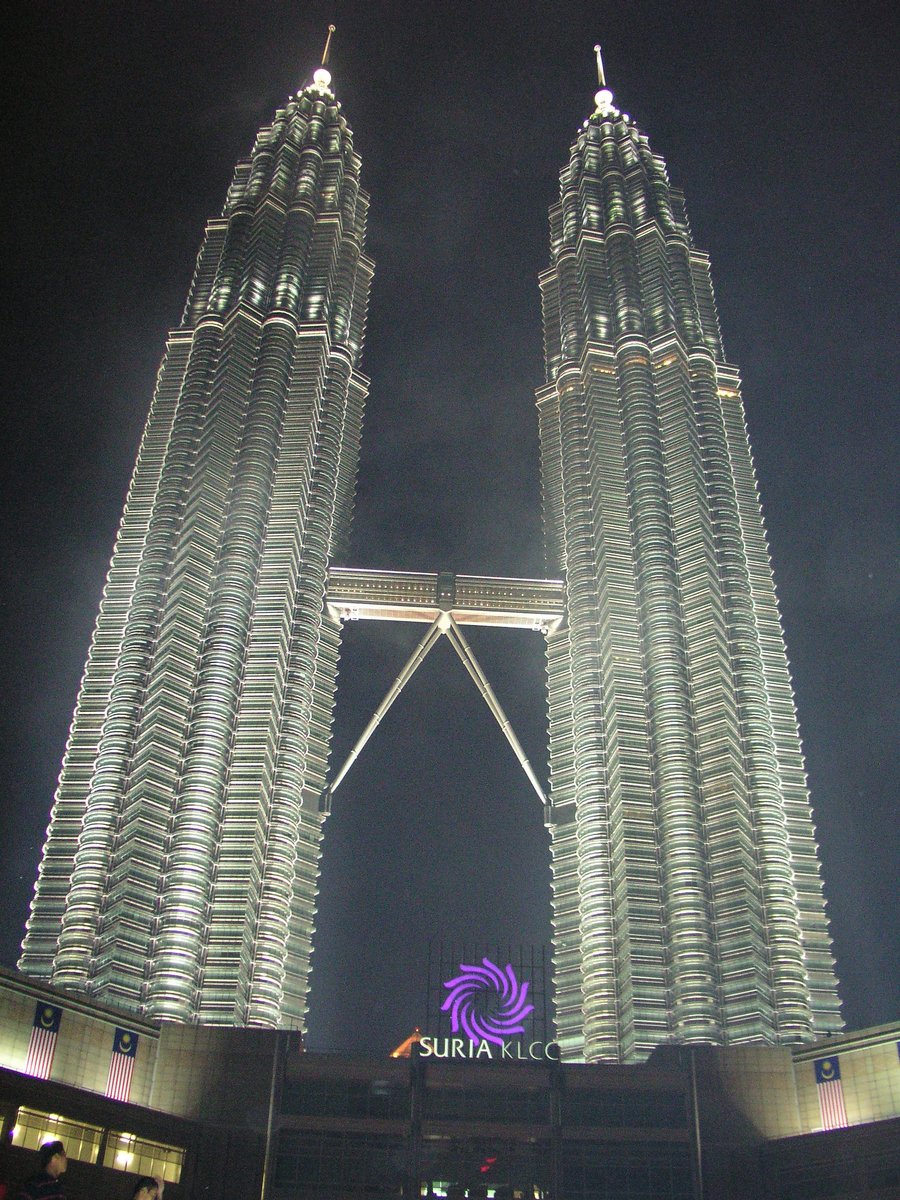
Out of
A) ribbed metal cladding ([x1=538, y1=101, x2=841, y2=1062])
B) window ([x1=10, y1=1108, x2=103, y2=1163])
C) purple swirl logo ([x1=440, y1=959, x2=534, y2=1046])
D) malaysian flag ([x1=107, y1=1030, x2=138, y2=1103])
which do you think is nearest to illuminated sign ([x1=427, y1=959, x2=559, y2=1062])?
purple swirl logo ([x1=440, y1=959, x2=534, y2=1046])

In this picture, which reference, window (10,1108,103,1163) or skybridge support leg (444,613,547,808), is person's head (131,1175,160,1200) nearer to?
window (10,1108,103,1163)

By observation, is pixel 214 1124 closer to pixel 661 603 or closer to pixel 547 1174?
pixel 547 1174

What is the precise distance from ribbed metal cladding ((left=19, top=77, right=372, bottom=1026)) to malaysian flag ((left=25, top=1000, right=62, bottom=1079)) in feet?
76.3

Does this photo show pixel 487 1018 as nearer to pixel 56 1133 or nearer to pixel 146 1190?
pixel 56 1133

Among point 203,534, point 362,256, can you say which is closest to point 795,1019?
Answer: point 203,534

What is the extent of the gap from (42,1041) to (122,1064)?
8.70 meters

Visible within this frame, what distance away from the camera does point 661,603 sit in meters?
142

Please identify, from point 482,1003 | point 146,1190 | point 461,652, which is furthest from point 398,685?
point 146,1190

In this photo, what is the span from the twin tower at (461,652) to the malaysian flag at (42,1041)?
23.9 metres

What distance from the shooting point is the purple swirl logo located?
10444 centimetres

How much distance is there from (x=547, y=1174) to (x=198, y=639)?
234 feet

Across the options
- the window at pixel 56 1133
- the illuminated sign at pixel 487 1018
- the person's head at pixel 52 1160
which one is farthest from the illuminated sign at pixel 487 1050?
the person's head at pixel 52 1160

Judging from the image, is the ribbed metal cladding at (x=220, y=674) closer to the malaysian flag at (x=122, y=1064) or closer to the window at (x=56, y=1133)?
the malaysian flag at (x=122, y=1064)

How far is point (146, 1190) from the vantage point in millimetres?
17203
